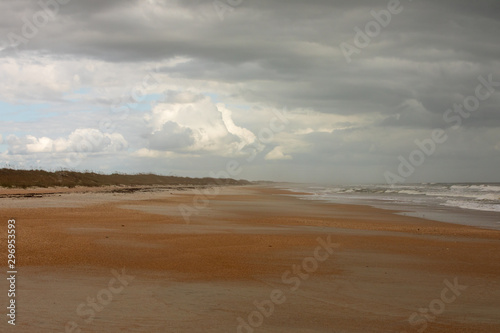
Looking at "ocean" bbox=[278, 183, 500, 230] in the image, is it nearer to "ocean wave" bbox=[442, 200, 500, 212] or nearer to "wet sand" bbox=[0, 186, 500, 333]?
"ocean wave" bbox=[442, 200, 500, 212]

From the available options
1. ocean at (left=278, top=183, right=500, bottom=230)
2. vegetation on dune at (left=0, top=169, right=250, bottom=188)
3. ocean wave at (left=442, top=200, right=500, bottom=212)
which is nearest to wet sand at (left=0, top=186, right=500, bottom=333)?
ocean at (left=278, top=183, right=500, bottom=230)

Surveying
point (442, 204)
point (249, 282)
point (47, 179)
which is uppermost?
point (47, 179)

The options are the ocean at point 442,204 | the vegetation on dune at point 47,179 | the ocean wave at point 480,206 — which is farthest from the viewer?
the vegetation on dune at point 47,179

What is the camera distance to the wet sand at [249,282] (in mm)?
6633

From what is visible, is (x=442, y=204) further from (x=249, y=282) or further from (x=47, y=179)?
(x=47, y=179)

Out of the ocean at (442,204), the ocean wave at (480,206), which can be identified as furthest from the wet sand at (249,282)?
the ocean wave at (480,206)

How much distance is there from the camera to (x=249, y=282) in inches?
356

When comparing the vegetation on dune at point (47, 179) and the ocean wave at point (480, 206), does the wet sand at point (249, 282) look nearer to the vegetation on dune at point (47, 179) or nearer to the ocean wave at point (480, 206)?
the ocean wave at point (480, 206)

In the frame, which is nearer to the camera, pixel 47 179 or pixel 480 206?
pixel 480 206

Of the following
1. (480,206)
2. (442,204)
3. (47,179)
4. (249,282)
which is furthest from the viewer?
(47,179)

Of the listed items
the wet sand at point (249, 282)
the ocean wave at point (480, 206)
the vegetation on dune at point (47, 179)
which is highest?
the vegetation on dune at point (47, 179)

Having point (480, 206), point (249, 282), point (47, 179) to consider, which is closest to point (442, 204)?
point (480, 206)

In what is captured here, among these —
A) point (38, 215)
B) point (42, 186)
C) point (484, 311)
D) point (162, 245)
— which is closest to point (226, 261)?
point (162, 245)

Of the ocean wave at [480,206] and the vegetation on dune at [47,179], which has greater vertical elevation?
the vegetation on dune at [47,179]
